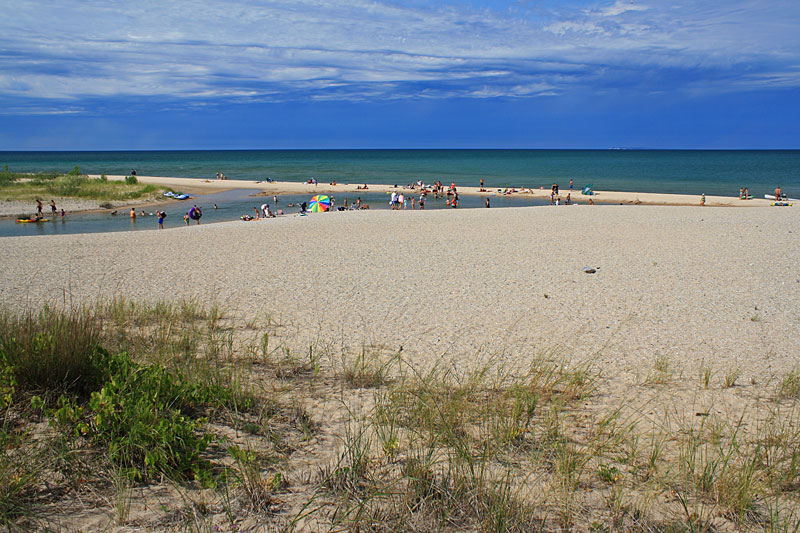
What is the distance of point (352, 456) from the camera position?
120 inches

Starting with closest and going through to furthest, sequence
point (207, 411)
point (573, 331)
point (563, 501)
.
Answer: point (563, 501)
point (207, 411)
point (573, 331)

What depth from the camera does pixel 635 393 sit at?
15.8 ft

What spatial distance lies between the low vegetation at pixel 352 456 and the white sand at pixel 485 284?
5.63 ft

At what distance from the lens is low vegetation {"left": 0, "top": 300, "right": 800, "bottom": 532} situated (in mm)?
2650

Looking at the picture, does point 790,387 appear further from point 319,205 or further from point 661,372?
point 319,205

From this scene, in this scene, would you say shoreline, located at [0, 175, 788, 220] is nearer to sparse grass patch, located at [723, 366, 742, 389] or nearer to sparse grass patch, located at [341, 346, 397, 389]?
sparse grass patch, located at [723, 366, 742, 389]

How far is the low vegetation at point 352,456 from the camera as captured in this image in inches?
104

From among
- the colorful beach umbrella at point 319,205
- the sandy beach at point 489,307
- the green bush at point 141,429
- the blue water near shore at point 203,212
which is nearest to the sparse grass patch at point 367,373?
the sandy beach at point 489,307

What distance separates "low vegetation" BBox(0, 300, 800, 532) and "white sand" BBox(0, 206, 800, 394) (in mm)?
1717

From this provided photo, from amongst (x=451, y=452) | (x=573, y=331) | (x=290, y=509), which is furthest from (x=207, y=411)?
(x=573, y=331)

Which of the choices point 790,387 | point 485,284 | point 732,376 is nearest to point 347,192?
point 485,284

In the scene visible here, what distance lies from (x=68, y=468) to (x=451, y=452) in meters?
2.14

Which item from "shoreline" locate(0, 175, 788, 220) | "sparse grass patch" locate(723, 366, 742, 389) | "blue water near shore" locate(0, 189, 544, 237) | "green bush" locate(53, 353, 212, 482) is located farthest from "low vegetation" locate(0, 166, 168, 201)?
"sparse grass patch" locate(723, 366, 742, 389)

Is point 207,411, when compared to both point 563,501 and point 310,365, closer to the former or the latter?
point 310,365
